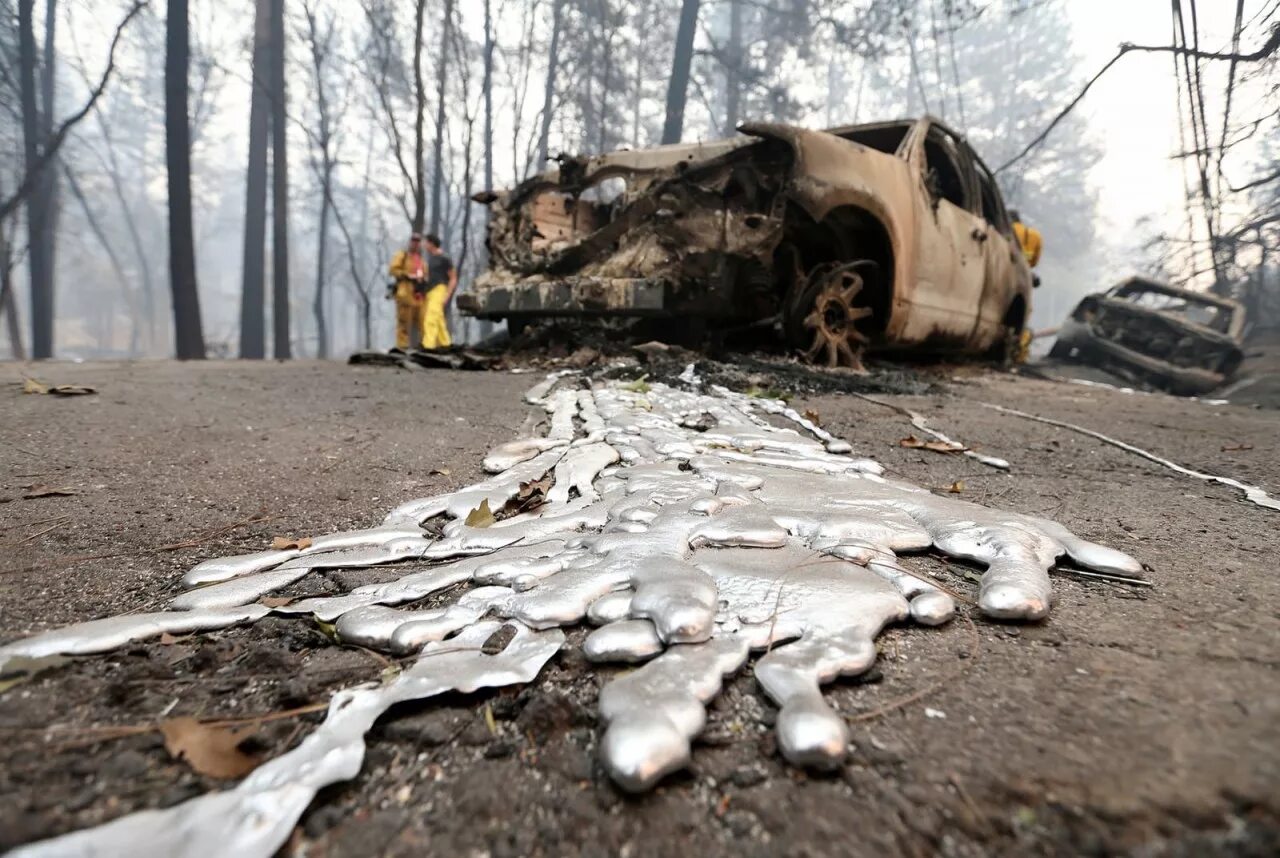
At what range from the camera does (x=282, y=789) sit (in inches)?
20.6

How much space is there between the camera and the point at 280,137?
1236cm

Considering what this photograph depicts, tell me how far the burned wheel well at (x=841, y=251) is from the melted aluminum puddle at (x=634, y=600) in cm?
292

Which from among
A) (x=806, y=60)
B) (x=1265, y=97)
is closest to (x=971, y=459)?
(x=1265, y=97)

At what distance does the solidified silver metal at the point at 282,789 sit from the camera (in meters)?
0.47

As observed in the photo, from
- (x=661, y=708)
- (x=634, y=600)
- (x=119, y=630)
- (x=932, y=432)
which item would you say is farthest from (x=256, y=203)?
(x=661, y=708)

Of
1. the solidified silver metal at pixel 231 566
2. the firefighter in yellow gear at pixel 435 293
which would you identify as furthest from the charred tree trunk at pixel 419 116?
the solidified silver metal at pixel 231 566

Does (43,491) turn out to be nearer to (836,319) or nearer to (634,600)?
(634,600)

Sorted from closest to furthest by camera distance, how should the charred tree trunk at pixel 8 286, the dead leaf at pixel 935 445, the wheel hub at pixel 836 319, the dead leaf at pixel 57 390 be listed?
the dead leaf at pixel 935 445 → the dead leaf at pixel 57 390 → the wheel hub at pixel 836 319 → the charred tree trunk at pixel 8 286

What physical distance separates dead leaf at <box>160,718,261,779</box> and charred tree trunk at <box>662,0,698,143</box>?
45.5 ft

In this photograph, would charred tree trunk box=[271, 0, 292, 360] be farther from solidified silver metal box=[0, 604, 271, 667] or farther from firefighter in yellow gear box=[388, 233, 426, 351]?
solidified silver metal box=[0, 604, 271, 667]

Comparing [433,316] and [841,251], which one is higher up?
[841,251]

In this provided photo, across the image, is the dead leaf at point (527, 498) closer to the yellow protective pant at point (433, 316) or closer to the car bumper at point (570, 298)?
the car bumper at point (570, 298)

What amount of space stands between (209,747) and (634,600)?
49 centimetres

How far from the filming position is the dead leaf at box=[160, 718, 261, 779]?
1.85 ft
